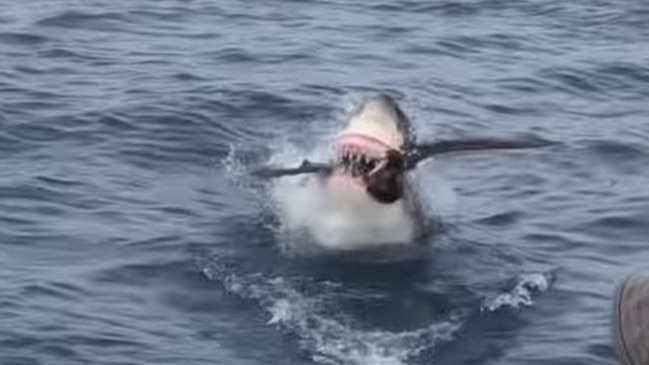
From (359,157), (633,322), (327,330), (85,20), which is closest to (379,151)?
(359,157)

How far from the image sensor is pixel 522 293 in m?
11.6

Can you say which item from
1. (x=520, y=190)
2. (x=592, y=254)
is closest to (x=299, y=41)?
(x=520, y=190)

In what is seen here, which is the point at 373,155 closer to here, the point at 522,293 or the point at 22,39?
the point at 522,293

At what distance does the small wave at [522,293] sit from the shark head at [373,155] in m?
1.81

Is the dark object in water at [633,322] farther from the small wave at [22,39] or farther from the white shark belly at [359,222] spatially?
the small wave at [22,39]

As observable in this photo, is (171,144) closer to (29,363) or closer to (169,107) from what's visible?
(169,107)

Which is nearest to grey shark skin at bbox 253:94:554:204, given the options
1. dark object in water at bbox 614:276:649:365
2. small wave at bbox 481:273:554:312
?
small wave at bbox 481:273:554:312

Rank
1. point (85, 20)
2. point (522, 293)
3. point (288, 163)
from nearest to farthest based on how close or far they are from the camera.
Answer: point (522, 293), point (288, 163), point (85, 20)

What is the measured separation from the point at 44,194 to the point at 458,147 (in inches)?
139

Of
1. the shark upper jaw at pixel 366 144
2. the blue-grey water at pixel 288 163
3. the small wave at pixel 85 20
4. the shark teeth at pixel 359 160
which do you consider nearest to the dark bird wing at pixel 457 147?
the shark upper jaw at pixel 366 144

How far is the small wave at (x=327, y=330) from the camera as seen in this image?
10156 millimetres

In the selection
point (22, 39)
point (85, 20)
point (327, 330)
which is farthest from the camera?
point (85, 20)

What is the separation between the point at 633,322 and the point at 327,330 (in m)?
7.31

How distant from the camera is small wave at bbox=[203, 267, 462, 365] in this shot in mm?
10156
